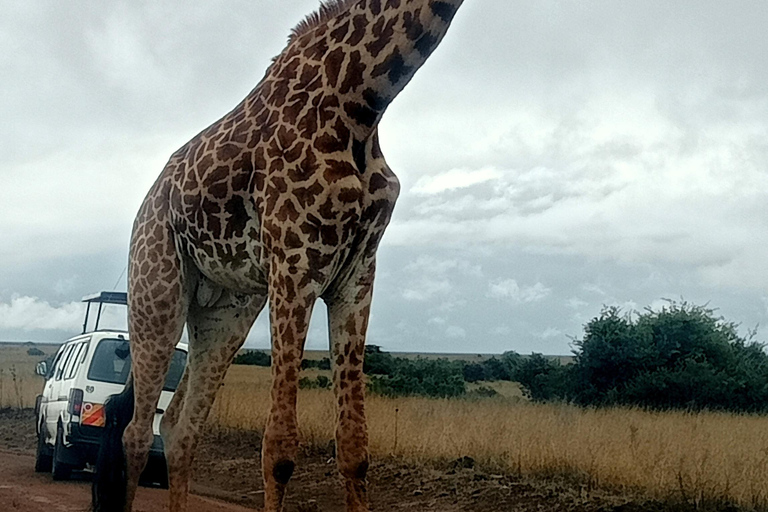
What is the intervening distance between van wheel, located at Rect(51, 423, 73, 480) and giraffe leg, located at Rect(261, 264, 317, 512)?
693 centimetres

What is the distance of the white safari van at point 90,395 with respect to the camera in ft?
31.8

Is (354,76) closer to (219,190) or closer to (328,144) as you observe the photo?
(328,144)

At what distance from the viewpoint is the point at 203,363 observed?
519 cm

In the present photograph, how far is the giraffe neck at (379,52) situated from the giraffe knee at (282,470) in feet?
4.61

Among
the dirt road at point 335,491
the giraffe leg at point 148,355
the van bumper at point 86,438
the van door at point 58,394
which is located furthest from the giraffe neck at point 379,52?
the van door at point 58,394

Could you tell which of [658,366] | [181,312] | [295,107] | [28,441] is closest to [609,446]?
[181,312]

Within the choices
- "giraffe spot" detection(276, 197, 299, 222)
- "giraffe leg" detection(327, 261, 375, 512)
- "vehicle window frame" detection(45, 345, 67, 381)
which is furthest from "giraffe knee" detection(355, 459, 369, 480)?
"vehicle window frame" detection(45, 345, 67, 381)

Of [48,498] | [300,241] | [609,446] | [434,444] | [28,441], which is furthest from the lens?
[28,441]

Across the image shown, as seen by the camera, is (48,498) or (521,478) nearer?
(48,498)

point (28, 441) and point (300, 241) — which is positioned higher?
point (300, 241)

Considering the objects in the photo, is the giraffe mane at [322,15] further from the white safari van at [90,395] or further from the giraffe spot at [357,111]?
the white safari van at [90,395]

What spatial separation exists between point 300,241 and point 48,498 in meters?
6.03

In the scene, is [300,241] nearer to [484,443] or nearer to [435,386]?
[484,443]

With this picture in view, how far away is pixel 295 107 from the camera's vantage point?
4.11m
